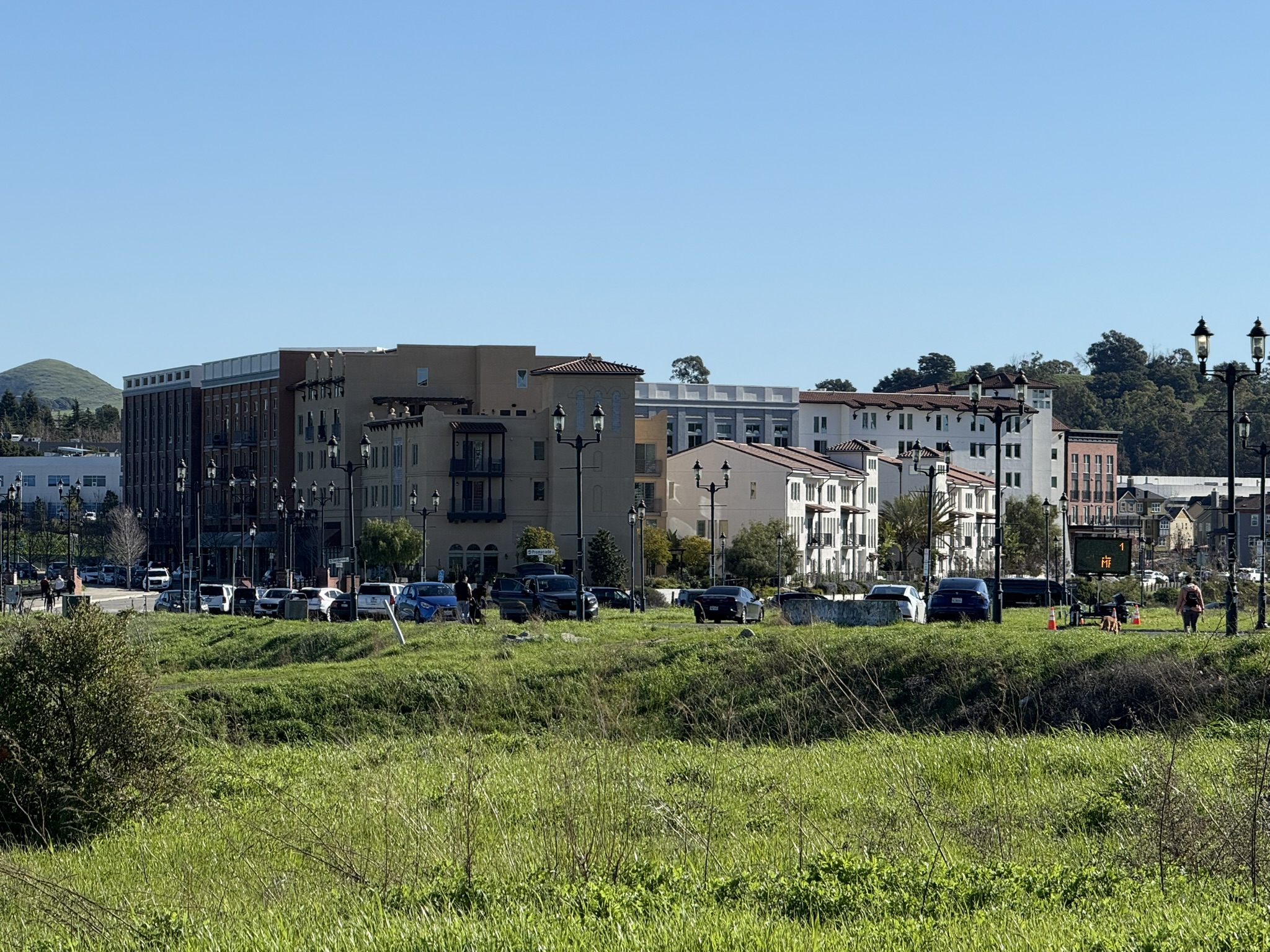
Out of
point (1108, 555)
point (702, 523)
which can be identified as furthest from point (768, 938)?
point (702, 523)

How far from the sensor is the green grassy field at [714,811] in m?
10.8

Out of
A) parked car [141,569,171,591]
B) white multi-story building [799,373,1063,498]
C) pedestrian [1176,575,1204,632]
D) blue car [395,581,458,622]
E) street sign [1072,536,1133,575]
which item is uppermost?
white multi-story building [799,373,1063,498]

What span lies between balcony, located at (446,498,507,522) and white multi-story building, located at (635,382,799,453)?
34.0 meters

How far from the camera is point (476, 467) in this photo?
9425 cm

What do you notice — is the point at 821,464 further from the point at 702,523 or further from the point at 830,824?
the point at 830,824

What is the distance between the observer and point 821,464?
111438mm

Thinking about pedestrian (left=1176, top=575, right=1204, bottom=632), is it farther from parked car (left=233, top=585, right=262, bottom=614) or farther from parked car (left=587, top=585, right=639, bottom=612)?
parked car (left=233, top=585, right=262, bottom=614)

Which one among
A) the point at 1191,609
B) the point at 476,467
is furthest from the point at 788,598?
the point at 476,467

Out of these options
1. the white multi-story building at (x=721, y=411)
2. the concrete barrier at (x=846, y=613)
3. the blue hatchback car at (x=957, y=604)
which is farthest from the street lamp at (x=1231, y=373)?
the white multi-story building at (x=721, y=411)

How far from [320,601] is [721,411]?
73210 millimetres

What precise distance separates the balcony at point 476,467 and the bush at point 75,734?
74.7 meters

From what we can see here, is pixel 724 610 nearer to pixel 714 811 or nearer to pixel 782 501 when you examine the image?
pixel 714 811

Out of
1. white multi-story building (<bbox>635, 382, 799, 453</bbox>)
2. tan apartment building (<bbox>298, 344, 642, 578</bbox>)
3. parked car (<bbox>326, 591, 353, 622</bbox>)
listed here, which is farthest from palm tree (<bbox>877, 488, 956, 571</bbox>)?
parked car (<bbox>326, 591, 353, 622</bbox>)

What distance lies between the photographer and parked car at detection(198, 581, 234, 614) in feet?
209
